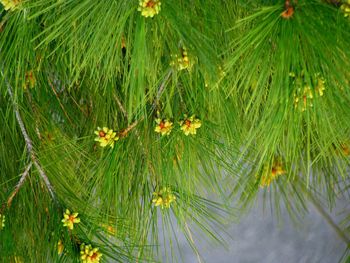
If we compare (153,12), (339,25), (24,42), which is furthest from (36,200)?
(339,25)

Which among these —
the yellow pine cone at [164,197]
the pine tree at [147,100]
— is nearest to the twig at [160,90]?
the pine tree at [147,100]

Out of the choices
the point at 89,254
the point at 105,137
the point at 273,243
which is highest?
the point at 273,243

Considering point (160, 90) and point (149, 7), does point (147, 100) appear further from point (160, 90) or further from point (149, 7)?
point (149, 7)

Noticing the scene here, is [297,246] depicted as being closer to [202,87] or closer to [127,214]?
[127,214]

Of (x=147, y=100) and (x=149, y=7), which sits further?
(x=147, y=100)

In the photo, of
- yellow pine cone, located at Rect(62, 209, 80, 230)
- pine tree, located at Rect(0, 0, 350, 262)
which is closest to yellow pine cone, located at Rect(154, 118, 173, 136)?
pine tree, located at Rect(0, 0, 350, 262)

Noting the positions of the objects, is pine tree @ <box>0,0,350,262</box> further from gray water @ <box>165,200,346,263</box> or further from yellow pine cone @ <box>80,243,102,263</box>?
gray water @ <box>165,200,346,263</box>

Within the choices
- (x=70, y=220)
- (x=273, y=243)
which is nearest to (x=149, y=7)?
(x=70, y=220)
